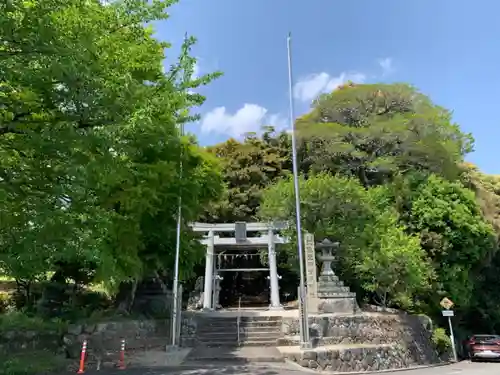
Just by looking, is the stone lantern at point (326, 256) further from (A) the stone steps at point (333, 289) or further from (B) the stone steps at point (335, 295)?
(B) the stone steps at point (335, 295)

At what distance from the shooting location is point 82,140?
6566 mm

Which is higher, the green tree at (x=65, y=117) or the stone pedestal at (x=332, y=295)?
the green tree at (x=65, y=117)

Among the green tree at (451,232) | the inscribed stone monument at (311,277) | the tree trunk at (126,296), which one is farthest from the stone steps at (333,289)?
the tree trunk at (126,296)

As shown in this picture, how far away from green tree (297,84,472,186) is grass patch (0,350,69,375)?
64.0 ft

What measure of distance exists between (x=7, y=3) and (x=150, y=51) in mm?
4500

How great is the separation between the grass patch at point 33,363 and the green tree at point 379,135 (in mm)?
19519

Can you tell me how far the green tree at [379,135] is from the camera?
24875 millimetres

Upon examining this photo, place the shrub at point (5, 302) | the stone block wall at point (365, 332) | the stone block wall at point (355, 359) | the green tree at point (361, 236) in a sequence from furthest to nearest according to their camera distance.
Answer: the green tree at point (361, 236), the shrub at point (5, 302), the stone block wall at point (365, 332), the stone block wall at point (355, 359)

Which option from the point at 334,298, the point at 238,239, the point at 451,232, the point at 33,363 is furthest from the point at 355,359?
the point at 451,232

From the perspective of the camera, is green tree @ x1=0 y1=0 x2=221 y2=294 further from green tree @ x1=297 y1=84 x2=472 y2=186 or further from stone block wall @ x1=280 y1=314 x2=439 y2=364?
green tree @ x1=297 y1=84 x2=472 y2=186

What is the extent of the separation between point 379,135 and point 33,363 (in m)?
22.0

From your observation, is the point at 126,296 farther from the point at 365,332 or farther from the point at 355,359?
the point at 365,332

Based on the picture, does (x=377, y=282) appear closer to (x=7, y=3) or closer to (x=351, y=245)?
(x=351, y=245)

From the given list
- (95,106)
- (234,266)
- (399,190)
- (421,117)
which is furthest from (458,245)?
(95,106)
